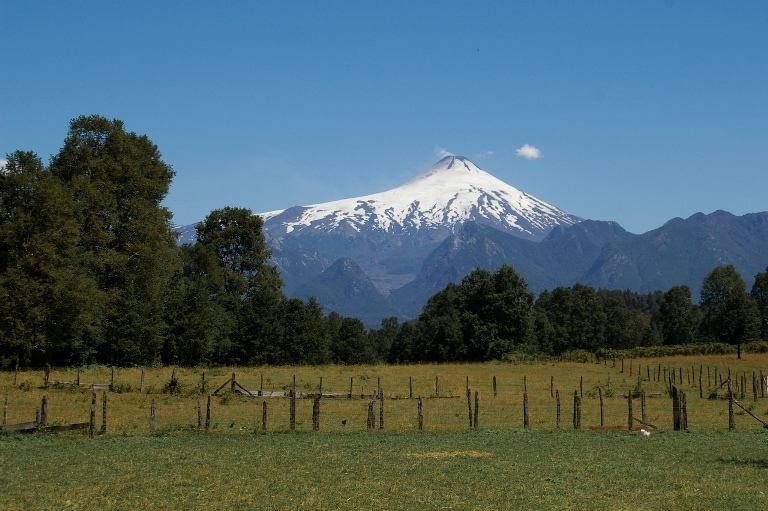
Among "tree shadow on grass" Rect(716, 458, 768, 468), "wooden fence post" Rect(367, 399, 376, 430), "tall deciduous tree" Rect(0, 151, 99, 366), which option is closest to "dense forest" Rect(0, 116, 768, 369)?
"tall deciduous tree" Rect(0, 151, 99, 366)

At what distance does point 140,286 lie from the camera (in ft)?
225

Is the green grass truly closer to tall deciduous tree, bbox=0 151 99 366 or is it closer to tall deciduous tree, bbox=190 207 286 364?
tall deciduous tree, bbox=0 151 99 366

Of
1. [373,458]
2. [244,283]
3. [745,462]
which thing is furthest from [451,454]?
[244,283]

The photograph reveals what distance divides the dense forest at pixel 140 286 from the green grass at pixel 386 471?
28737 mm

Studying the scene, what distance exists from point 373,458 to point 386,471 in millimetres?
2812

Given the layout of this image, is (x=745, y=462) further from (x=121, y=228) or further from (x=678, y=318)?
(x=678, y=318)

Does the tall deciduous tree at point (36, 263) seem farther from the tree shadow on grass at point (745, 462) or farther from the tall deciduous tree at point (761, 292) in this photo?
the tall deciduous tree at point (761, 292)

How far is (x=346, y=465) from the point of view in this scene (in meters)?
25.3

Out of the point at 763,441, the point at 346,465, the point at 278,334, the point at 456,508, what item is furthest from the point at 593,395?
the point at 278,334

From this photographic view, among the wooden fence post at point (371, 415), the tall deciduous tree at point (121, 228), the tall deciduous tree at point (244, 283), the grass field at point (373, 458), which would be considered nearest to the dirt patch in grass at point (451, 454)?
the grass field at point (373, 458)

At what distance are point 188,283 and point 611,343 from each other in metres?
117

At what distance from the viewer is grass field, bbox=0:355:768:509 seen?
20.0 m

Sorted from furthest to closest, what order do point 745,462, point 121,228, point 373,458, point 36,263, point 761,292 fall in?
point 761,292 → point 121,228 → point 36,263 → point 373,458 → point 745,462

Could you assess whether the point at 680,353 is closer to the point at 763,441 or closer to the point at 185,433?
the point at 763,441
